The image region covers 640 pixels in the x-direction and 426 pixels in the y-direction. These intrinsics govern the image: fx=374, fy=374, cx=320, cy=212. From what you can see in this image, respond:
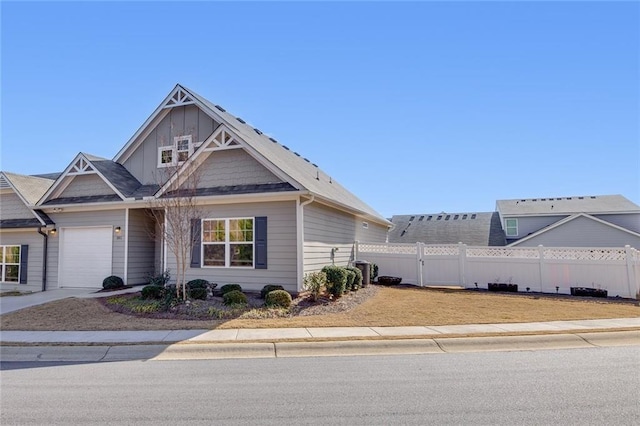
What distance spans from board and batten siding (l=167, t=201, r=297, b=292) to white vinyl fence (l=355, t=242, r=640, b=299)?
6418 millimetres

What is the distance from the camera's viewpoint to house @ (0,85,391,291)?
12.4m

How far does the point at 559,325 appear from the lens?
8852 mm

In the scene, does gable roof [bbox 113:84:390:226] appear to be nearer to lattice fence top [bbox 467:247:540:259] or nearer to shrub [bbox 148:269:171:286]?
shrub [bbox 148:269:171:286]

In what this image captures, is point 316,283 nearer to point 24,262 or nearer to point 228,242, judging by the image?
point 228,242

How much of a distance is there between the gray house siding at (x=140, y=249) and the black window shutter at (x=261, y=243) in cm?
535

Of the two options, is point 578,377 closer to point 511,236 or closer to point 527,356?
point 527,356

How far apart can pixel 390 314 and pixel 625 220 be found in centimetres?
2677

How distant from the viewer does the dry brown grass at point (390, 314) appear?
9086 millimetres

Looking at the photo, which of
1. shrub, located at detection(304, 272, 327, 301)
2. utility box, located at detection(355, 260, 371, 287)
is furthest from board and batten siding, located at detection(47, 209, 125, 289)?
utility box, located at detection(355, 260, 371, 287)

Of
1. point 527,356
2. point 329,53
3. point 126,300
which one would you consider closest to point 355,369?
point 527,356

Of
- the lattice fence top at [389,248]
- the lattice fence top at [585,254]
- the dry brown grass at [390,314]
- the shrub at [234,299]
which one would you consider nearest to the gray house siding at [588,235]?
the lattice fence top at [585,254]

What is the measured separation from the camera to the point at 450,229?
1262 inches

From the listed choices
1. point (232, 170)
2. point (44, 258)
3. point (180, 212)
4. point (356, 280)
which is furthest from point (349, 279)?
point (44, 258)

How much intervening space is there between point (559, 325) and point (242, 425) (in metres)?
8.08
